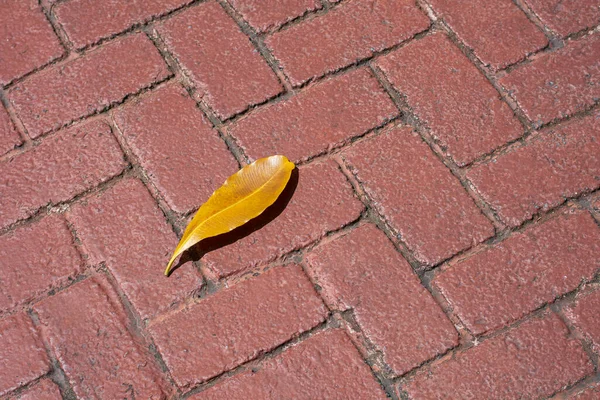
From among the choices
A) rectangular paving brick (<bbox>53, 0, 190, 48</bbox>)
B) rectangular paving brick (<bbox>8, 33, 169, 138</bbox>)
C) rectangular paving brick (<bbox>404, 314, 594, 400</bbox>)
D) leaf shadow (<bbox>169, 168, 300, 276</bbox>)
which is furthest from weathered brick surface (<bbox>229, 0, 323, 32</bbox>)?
rectangular paving brick (<bbox>404, 314, 594, 400</bbox>)

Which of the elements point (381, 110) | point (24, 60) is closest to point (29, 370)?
point (24, 60)

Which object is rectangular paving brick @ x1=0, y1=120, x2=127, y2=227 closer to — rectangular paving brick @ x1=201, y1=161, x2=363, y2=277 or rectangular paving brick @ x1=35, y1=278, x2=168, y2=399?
rectangular paving brick @ x1=35, y1=278, x2=168, y2=399

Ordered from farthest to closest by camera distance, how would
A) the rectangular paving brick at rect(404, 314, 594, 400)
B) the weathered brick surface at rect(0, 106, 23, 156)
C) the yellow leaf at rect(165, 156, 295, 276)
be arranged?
1. the weathered brick surface at rect(0, 106, 23, 156)
2. the yellow leaf at rect(165, 156, 295, 276)
3. the rectangular paving brick at rect(404, 314, 594, 400)

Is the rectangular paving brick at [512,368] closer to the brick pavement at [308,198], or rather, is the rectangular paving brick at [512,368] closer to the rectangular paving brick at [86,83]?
the brick pavement at [308,198]

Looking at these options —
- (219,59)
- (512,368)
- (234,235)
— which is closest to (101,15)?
(219,59)

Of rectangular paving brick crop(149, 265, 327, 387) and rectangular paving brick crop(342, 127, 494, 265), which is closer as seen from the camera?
rectangular paving brick crop(149, 265, 327, 387)

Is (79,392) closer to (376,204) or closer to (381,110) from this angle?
(376,204)

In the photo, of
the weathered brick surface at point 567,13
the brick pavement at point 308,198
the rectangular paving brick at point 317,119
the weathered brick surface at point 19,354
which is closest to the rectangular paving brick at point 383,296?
the brick pavement at point 308,198
